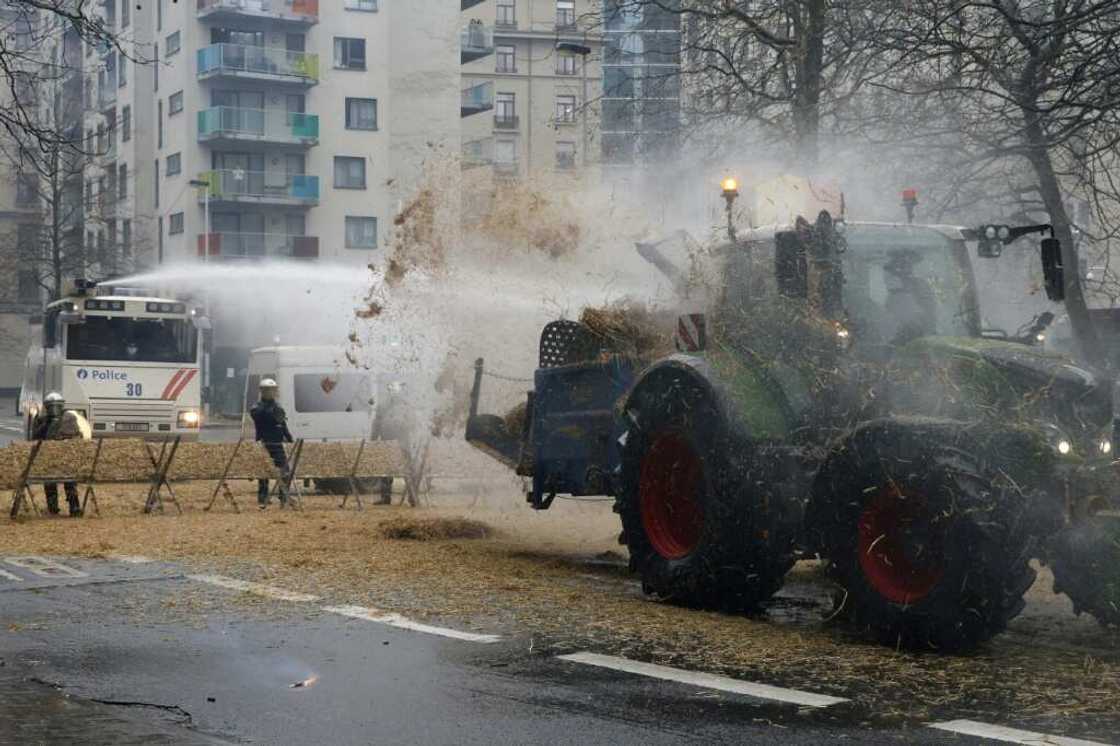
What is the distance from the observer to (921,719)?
755cm

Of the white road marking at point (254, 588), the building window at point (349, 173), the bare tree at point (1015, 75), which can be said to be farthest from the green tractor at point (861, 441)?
the building window at point (349, 173)

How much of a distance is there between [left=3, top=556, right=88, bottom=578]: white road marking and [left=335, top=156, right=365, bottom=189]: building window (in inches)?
1880

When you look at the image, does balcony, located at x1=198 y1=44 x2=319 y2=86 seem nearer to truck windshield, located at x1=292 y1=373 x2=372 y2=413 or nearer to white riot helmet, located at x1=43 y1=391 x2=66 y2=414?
truck windshield, located at x1=292 y1=373 x2=372 y2=413

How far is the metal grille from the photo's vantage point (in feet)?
43.9

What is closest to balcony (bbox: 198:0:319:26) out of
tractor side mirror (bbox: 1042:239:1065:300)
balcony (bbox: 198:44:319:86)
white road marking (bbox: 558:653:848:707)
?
balcony (bbox: 198:44:319:86)

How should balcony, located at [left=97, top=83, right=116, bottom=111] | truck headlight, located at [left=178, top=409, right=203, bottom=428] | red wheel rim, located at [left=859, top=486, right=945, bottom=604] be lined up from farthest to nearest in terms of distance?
balcony, located at [left=97, top=83, right=116, bottom=111], truck headlight, located at [left=178, top=409, right=203, bottom=428], red wheel rim, located at [left=859, top=486, right=945, bottom=604]

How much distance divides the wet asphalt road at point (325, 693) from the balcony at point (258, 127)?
4878 cm

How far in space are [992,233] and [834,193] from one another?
97.0 inches

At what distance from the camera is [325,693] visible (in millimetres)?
8328

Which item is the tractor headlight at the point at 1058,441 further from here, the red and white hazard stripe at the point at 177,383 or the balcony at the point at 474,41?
the balcony at the point at 474,41

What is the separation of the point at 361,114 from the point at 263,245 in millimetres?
6350

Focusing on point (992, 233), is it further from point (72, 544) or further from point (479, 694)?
point (72, 544)

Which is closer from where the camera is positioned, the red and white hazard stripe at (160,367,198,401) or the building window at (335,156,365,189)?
the red and white hazard stripe at (160,367,198,401)

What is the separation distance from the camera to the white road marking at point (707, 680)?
8.02 metres
